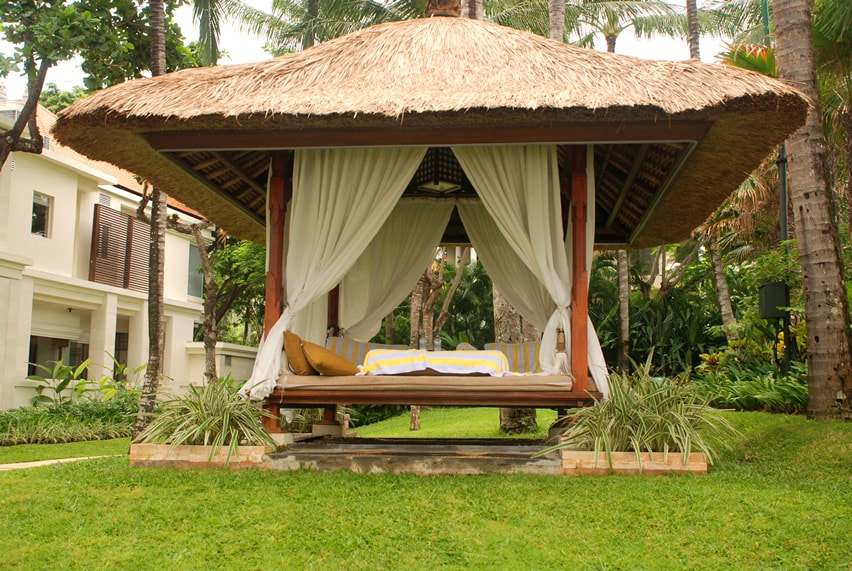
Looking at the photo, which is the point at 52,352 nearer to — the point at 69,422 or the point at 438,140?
the point at 69,422

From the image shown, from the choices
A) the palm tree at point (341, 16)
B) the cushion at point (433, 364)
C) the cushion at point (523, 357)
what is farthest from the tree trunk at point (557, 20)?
the palm tree at point (341, 16)

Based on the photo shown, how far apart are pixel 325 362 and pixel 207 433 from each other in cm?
86

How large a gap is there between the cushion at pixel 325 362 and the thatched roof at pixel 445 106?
4.45 feet

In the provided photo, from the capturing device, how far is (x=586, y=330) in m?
5.19

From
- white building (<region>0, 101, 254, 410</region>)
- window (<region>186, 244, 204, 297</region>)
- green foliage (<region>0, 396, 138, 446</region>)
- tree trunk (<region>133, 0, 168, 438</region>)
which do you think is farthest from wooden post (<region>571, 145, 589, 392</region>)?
window (<region>186, 244, 204, 297</region>)

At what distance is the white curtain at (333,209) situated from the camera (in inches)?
215

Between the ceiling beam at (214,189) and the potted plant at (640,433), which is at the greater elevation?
the ceiling beam at (214,189)

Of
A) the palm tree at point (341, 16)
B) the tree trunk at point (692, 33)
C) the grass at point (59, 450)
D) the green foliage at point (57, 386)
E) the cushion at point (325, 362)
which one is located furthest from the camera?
the palm tree at point (341, 16)

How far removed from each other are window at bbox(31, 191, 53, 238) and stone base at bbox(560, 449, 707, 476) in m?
11.4

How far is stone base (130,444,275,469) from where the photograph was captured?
4.82m

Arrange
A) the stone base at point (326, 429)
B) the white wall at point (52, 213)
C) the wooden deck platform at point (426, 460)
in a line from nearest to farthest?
the wooden deck platform at point (426, 460), the stone base at point (326, 429), the white wall at point (52, 213)

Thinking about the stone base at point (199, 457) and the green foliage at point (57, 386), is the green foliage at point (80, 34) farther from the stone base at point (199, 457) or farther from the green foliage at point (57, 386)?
the stone base at point (199, 457)

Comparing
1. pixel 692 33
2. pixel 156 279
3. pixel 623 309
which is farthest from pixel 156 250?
pixel 692 33

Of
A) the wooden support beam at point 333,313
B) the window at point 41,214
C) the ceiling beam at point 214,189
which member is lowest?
the wooden support beam at point 333,313
